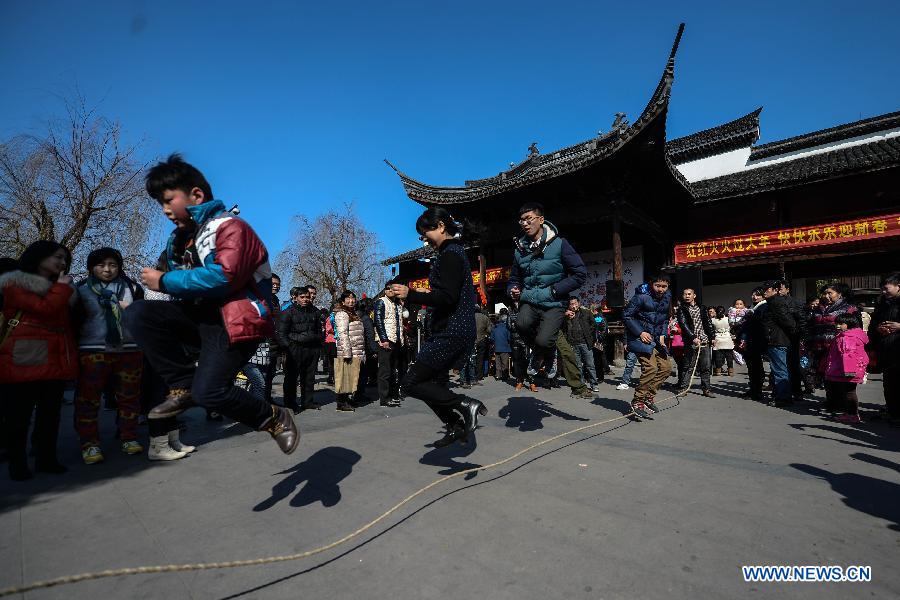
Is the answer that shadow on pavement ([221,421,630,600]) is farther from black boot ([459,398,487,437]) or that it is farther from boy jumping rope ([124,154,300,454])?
boy jumping rope ([124,154,300,454])

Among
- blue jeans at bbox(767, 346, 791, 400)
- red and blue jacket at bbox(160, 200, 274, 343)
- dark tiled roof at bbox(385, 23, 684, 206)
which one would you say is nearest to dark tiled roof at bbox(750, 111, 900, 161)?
dark tiled roof at bbox(385, 23, 684, 206)

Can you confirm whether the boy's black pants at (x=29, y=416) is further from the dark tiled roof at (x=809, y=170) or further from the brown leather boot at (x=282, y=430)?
the dark tiled roof at (x=809, y=170)

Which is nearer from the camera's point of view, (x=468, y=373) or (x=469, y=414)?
(x=469, y=414)

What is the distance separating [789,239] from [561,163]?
747cm

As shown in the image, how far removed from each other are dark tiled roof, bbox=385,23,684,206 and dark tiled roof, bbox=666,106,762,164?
17.4ft

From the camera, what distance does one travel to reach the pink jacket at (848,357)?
16.1ft

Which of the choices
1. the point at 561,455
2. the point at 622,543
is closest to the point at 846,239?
the point at 561,455

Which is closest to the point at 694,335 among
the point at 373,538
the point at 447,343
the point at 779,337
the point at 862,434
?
the point at 779,337

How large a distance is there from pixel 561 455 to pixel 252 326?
8.22 feet

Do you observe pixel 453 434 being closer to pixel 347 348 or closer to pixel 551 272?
pixel 551 272

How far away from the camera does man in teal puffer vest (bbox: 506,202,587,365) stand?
3805mm

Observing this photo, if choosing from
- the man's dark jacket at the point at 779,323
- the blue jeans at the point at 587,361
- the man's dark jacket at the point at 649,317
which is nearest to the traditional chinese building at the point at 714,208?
the blue jeans at the point at 587,361

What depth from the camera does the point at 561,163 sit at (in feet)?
49.0

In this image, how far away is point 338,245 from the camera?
3145 centimetres
